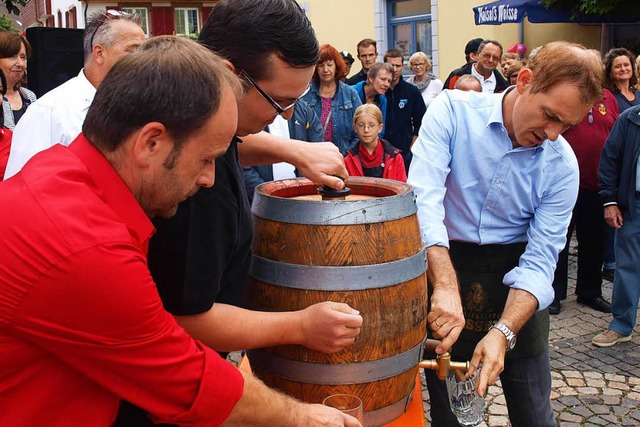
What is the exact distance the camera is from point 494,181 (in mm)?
2574

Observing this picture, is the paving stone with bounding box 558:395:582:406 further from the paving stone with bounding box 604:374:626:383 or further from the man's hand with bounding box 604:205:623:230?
the man's hand with bounding box 604:205:623:230

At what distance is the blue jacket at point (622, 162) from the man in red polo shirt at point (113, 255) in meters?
4.57

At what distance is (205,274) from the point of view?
62.0 inches

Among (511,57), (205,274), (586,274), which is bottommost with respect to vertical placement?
(586,274)

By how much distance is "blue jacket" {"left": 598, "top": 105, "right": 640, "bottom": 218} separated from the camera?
Answer: 5.26 meters

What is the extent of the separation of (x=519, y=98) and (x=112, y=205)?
1.65 meters

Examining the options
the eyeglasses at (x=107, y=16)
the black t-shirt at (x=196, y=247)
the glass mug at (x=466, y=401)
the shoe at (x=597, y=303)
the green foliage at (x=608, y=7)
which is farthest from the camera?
the green foliage at (x=608, y=7)

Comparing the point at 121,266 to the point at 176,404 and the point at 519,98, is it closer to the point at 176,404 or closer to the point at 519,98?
the point at 176,404

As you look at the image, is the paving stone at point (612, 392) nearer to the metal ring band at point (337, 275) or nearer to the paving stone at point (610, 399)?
the paving stone at point (610, 399)

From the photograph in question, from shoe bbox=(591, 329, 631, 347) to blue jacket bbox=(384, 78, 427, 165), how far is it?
9.35 feet

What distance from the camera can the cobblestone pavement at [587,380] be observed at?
4051mm

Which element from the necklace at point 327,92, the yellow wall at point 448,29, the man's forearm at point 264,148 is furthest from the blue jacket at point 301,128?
the yellow wall at point 448,29

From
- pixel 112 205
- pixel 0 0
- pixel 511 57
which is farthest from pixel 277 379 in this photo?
pixel 0 0

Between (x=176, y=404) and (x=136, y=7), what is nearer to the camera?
(x=176, y=404)
